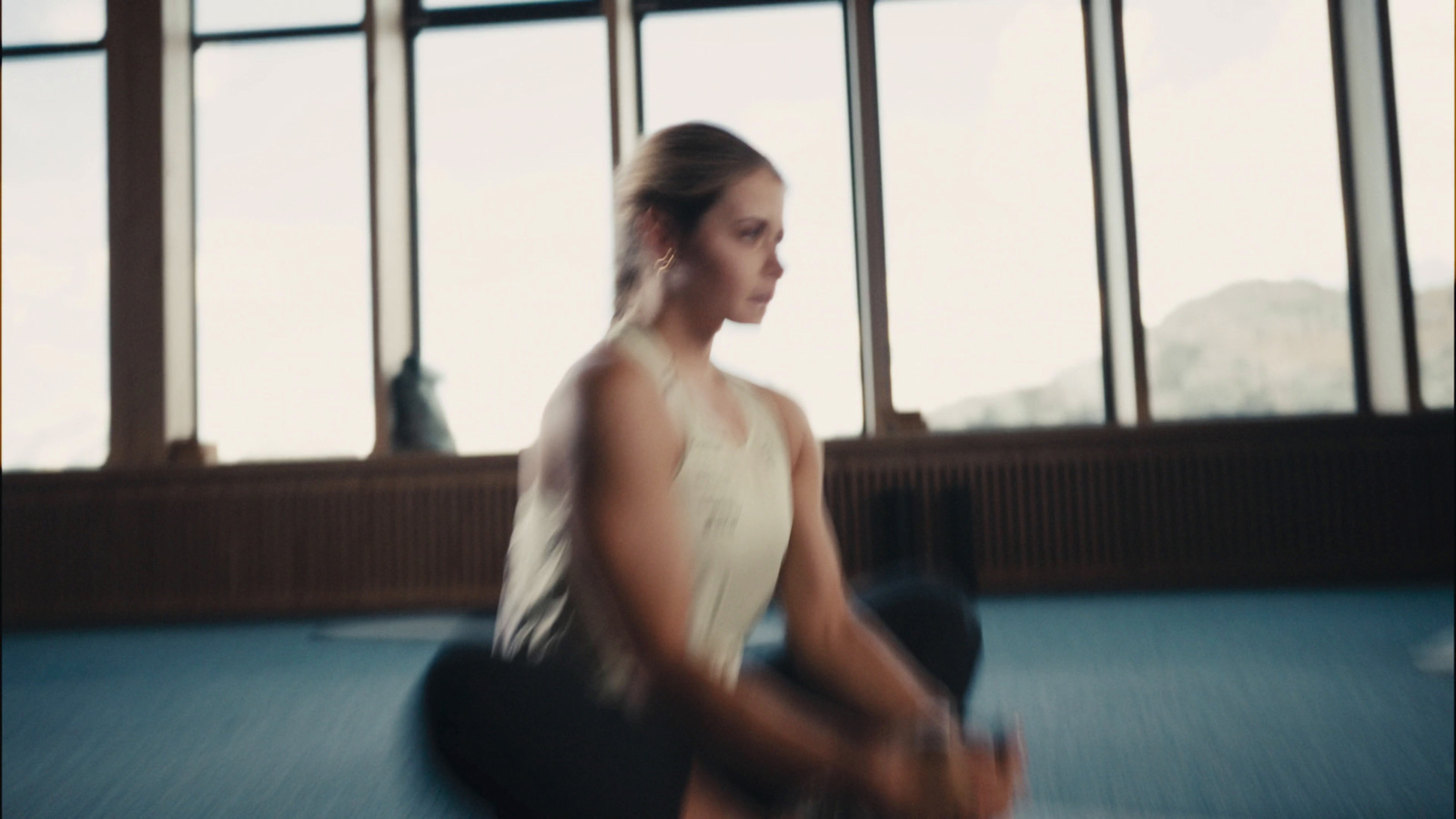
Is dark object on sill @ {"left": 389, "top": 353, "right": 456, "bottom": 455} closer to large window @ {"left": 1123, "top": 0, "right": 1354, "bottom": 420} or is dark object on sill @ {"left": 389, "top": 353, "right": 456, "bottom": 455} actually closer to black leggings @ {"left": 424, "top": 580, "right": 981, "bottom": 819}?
large window @ {"left": 1123, "top": 0, "right": 1354, "bottom": 420}

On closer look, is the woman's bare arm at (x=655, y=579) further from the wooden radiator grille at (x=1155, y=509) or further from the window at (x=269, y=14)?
the window at (x=269, y=14)

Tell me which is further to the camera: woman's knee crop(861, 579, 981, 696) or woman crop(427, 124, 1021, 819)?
woman's knee crop(861, 579, 981, 696)

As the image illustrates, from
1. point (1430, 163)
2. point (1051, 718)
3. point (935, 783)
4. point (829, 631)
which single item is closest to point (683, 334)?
point (829, 631)

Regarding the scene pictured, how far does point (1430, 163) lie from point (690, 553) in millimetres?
4573

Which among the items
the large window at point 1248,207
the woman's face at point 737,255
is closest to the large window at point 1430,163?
the large window at point 1248,207

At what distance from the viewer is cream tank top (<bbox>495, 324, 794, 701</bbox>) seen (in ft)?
2.87

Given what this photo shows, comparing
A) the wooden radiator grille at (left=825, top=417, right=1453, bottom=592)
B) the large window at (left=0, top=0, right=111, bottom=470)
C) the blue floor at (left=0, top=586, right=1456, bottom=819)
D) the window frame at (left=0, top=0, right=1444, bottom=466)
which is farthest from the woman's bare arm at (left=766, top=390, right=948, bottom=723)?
the large window at (left=0, top=0, right=111, bottom=470)

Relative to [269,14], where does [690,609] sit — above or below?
below

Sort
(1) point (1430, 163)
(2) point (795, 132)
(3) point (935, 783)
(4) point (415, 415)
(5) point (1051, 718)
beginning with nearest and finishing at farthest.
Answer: (3) point (935, 783) < (5) point (1051, 718) < (1) point (1430, 163) < (4) point (415, 415) < (2) point (795, 132)

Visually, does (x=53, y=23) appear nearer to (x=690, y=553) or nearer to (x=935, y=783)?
(x=690, y=553)

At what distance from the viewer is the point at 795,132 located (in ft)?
15.2

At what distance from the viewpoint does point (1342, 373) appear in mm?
4395

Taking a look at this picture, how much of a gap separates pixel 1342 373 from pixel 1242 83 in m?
1.32

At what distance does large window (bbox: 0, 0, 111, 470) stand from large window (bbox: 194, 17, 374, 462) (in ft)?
1.43
